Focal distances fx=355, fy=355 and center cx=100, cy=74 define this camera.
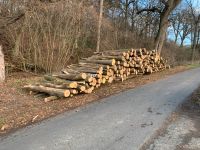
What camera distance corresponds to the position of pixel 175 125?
7.90 m

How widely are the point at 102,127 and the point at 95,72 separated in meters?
5.42

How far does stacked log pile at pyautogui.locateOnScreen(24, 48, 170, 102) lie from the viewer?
1096 cm

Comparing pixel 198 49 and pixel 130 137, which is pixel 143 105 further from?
pixel 198 49

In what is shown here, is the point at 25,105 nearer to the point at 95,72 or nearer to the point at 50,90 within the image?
the point at 50,90

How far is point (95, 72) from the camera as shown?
12.9 meters

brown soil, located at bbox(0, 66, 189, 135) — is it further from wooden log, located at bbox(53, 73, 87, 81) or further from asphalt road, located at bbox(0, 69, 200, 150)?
wooden log, located at bbox(53, 73, 87, 81)

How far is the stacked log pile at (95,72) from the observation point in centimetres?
1096

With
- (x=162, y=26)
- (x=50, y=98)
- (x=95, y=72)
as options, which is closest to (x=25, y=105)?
(x=50, y=98)

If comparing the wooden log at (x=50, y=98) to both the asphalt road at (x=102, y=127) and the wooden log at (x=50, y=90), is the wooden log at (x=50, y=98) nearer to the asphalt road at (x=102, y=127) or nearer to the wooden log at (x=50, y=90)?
the wooden log at (x=50, y=90)

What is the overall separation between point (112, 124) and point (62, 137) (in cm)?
138

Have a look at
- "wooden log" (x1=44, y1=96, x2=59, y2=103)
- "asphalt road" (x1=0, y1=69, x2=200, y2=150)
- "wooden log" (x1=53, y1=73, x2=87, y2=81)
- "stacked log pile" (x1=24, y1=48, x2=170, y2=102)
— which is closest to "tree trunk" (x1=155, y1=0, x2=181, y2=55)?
"stacked log pile" (x1=24, y1=48, x2=170, y2=102)

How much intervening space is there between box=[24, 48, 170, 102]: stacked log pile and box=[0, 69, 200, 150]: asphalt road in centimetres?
110

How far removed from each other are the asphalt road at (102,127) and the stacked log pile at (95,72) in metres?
1.10

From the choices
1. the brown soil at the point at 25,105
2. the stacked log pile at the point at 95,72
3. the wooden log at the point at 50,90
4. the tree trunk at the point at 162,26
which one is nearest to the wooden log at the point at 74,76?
the stacked log pile at the point at 95,72
